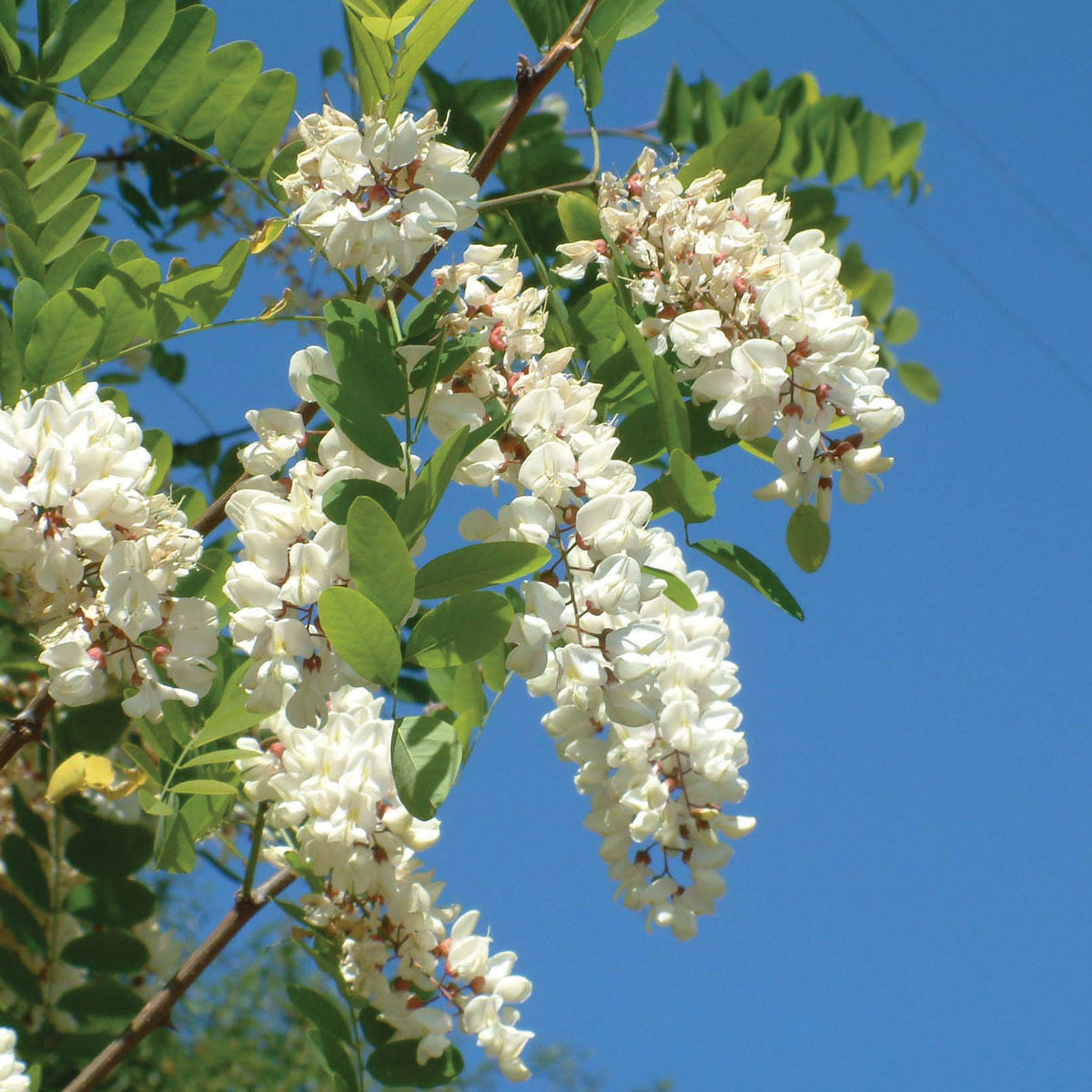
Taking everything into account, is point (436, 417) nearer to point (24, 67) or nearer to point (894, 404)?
point (894, 404)

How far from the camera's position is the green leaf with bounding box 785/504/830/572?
3.16ft

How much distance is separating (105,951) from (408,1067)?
0.47 m

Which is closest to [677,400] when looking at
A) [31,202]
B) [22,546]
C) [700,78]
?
[22,546]

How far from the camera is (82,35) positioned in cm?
105

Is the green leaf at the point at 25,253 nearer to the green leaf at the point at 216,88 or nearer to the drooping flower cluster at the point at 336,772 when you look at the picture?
the green leaf at the point at 216,88

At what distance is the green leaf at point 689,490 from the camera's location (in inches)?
35.0

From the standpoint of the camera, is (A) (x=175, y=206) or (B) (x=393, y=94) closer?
(B) (x=393, y=94)

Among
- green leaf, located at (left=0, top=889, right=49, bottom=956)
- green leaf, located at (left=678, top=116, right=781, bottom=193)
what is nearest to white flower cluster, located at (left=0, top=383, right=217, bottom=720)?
green leaf, located at (left=678, top=116, right=781, bottom=193)

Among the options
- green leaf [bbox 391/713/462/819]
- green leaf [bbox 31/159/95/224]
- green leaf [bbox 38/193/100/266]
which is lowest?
green leaf [bbox 391/713/462/819]

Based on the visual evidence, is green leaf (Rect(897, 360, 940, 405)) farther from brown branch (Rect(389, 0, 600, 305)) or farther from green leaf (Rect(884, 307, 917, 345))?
brown branch (Rect(389, 0, 600, 305))

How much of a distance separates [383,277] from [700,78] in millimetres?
1184

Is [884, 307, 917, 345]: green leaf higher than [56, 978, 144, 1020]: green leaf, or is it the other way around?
[884, 307, 917, 345]: green leaf

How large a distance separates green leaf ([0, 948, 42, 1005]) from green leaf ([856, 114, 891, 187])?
153 centimetres

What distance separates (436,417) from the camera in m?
0.85
